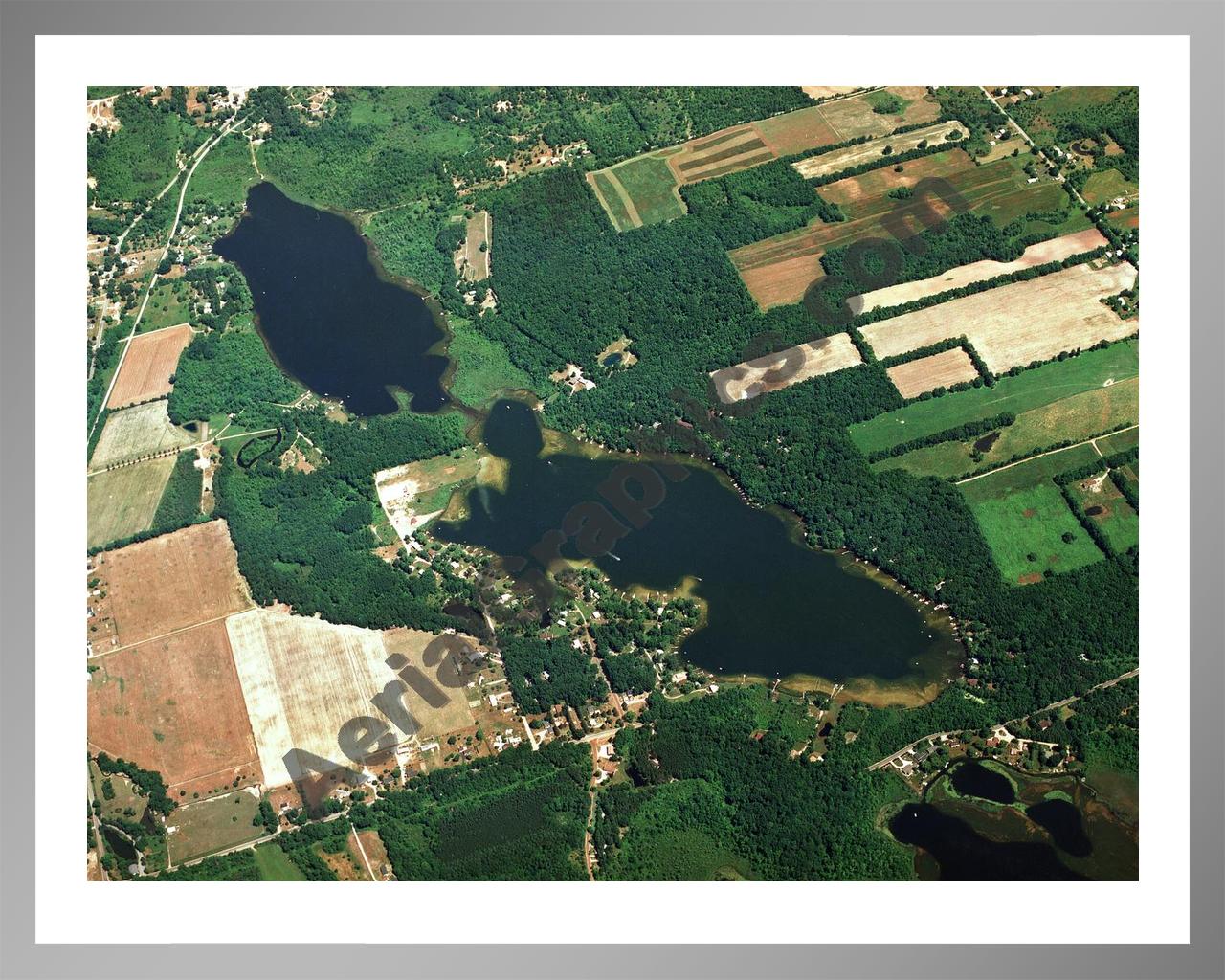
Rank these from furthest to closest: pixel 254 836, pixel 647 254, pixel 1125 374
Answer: pixel 647 254, pixel 1125 374, pixel 254 836

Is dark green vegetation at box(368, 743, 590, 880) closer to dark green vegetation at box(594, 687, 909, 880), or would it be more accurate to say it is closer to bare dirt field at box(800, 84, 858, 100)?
A: dark green vegetation at box(594, 687, 909, 880)

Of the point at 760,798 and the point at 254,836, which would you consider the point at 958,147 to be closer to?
the point at 760,798

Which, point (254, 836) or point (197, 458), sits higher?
point (197, 458)

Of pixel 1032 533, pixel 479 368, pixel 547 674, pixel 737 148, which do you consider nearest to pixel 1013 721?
pixel 1032 533

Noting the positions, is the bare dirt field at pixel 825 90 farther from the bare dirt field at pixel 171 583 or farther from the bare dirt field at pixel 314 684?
the bare dirt field at pixel 171 583
